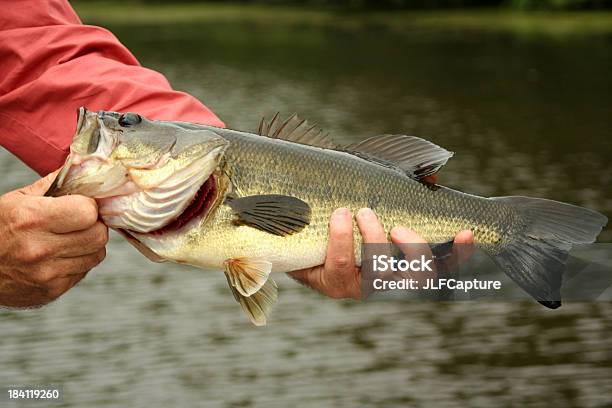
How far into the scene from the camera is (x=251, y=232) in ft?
10.1

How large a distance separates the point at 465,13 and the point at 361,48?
15.5 metres

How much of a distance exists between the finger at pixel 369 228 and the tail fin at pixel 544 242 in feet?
1.37

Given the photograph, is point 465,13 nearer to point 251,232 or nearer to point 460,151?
point 460,151

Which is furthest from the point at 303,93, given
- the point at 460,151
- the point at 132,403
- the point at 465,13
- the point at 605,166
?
the point at 465,13

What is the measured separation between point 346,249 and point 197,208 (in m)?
0.44

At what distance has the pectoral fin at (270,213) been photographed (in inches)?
120

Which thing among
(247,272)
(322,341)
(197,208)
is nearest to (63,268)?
(197,208)

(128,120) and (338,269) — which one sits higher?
(128,120)

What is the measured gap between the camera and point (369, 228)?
321cm

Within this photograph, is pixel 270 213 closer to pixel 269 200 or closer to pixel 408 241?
pixel 269 200

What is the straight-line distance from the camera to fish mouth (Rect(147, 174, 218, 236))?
302 centimetres

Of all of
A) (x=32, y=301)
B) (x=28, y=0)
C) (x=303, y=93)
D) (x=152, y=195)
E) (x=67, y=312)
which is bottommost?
(x=32, y=301)

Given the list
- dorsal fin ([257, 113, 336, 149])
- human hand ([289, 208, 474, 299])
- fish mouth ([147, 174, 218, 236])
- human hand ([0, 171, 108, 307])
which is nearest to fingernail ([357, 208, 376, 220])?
human hand ([289, 208, 474, 299])

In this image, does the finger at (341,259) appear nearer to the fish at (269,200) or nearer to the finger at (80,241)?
the fish at (269,200)
